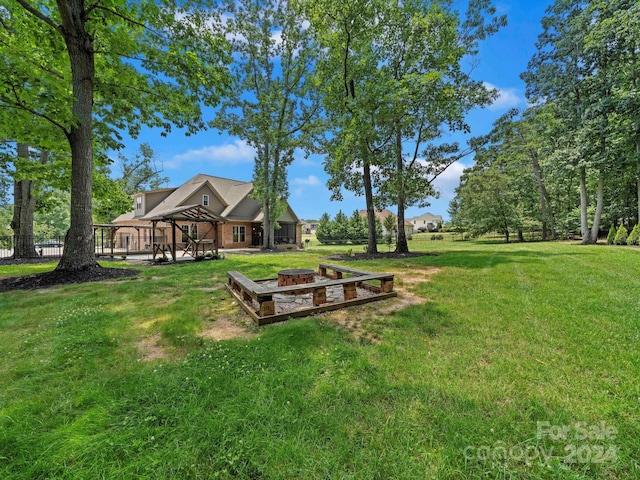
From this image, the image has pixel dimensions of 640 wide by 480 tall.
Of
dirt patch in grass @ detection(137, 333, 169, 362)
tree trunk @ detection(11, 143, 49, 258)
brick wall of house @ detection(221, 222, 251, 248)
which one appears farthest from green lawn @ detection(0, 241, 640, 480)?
brick wall of house @ detection(221, 222, 251, 248)

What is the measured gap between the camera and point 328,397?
2.21 metres

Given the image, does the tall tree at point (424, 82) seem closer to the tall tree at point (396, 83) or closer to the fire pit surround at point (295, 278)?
the tall tree at point (396, 83)

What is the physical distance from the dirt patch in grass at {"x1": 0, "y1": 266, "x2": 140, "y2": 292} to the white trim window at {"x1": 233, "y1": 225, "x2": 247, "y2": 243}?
1663 cm

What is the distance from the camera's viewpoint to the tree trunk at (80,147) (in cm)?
707

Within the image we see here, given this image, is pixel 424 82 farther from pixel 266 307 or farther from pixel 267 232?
pixel 267 232

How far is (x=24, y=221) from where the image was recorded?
1209cm

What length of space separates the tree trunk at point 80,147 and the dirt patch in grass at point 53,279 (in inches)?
9.2

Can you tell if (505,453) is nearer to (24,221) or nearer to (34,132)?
(34,132)

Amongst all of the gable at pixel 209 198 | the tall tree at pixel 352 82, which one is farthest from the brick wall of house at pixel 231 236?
the tall tree at pixel 352 82

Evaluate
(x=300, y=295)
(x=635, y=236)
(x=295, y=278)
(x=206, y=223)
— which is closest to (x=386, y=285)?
(x=300, y=295)

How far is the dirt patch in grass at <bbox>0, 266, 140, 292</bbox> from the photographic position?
6234 mm

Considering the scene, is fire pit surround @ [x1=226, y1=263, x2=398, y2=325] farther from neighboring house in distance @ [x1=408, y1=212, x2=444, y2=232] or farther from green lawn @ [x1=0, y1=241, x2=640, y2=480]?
neighboring house in distance @ [x1=408, y1=212, x2=444, y2=232]

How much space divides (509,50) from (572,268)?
41.6 ft

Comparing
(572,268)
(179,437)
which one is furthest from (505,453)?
(572,268)
